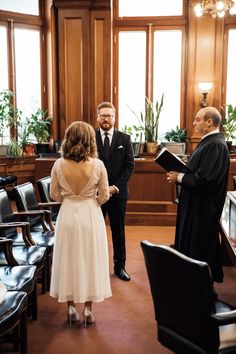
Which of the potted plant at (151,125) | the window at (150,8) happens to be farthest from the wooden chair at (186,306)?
the window at (150,8)

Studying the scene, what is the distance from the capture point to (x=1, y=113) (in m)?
7.38

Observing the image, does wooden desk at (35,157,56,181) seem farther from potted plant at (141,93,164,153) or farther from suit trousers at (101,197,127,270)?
potted plant at (141,93,164,153)

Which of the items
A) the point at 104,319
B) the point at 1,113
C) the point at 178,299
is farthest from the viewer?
the point at 1,113

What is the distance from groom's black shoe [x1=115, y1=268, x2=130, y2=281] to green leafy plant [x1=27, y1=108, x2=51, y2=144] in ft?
15.0

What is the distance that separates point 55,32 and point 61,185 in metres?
5.75

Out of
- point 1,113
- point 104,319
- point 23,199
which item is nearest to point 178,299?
point 104,319

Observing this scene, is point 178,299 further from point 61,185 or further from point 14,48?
point 14,48

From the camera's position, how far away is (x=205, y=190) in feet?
9.91

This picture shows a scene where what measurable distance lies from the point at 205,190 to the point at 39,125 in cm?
531

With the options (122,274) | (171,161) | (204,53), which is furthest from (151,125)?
(171,161)

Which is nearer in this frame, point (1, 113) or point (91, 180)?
point (91, 180)

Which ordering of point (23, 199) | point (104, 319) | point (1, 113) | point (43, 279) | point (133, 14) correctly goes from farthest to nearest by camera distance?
point (133, 14)
point (1, 113)
point (23, 199)
point (43, 279)
point (104, 319)

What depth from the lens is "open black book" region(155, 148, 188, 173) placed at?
118 inches

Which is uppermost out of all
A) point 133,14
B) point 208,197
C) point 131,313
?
point 133,14
